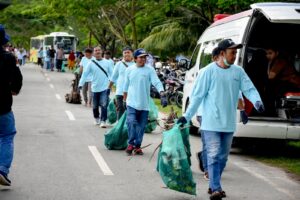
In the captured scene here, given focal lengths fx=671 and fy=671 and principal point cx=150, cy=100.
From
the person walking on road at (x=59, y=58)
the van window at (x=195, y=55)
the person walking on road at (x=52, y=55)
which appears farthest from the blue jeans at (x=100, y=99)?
the person walking on road at (x=52, y=55)

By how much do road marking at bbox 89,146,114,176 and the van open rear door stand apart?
3.23 m

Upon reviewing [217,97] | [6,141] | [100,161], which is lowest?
[100,161]

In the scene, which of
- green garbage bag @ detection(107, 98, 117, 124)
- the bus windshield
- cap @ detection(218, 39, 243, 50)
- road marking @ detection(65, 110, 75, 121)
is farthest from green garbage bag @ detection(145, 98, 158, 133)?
the bus windshield

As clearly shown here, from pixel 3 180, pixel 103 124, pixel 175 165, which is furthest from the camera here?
pixel 103 124

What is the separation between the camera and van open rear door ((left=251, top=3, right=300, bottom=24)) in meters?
9.91

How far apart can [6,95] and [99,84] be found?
24.1ft

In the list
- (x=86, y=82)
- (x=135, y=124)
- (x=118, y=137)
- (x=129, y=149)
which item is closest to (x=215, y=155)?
(x=135, y=124)

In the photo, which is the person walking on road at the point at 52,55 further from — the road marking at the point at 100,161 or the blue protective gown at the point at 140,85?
the blue protective gown at the point at 140,85

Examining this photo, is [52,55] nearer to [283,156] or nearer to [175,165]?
[283,156]

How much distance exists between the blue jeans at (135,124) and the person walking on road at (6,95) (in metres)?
3.31

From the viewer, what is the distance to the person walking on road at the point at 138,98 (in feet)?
35.2

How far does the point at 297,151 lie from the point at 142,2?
1981cm

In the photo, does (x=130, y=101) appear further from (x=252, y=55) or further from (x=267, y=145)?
(x=267, y=145)

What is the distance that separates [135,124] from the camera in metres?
10.7
